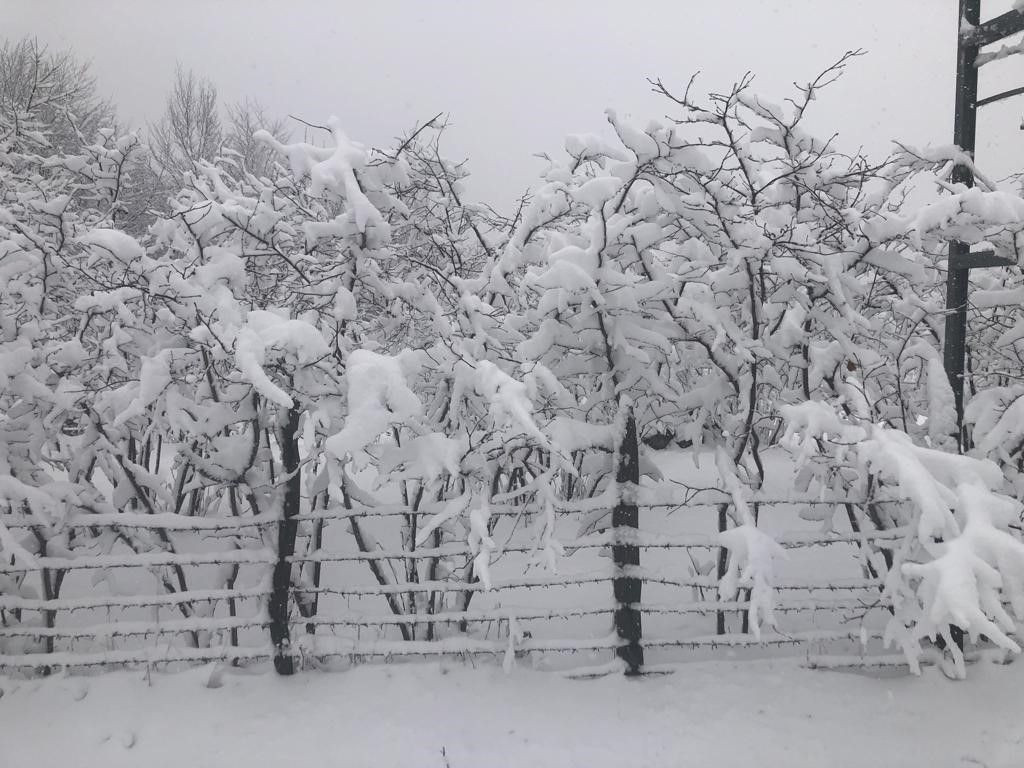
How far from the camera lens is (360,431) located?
237 cm

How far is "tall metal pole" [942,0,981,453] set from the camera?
3.41 m

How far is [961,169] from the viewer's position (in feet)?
11.3

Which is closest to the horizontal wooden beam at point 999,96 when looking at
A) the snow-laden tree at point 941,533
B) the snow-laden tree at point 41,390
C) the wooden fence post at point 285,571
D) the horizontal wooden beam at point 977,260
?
the horizontal wooden beam at point 977,260

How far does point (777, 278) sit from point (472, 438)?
1.80 metres

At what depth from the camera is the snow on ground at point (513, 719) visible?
2811 mm

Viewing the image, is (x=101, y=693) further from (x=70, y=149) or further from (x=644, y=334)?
(x=70, y=149)

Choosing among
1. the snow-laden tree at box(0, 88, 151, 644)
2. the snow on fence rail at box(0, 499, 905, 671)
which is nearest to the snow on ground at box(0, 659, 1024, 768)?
the snow on fence rail at box(0, 499, 905, 671)

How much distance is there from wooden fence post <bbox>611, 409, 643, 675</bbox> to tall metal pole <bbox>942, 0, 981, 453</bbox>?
1.81 m

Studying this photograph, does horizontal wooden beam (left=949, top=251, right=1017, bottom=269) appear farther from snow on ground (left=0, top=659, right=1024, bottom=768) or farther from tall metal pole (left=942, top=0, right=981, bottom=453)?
snow on ground (left=0, top=659, right=1024, bottom=768)

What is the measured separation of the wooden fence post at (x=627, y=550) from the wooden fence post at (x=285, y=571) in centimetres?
161

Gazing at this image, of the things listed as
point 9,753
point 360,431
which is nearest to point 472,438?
point 360,431

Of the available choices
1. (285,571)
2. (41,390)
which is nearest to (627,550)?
(285,571)

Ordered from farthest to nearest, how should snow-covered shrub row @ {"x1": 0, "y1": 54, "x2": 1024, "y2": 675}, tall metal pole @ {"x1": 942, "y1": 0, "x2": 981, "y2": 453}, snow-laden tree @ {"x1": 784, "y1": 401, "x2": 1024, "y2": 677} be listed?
tall metal pole @ {"x1": 942, "y1": 0, "x2": 981, "y2": 453} < snow-covered shrub row @ {"x1": 0, "y1": 54, "x2": 1024, "y2": 675} < snow-laden tree @ {"x1": 784, "y1": 401, "x2": 1024, "y2": 677}

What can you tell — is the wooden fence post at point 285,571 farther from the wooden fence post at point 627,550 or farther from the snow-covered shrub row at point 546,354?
the wooden fence post at point 627,550
